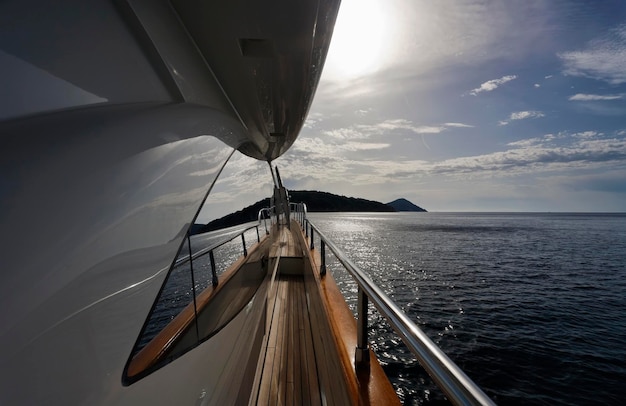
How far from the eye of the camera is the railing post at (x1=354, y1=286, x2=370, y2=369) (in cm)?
156

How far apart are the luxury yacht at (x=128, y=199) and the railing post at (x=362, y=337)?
12mm

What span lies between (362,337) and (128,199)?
4.53ft

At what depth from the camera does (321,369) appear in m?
2.20

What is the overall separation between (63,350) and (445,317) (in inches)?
395

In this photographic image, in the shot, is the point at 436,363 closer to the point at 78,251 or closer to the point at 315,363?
the point at 78,251

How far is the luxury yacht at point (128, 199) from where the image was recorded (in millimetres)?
437

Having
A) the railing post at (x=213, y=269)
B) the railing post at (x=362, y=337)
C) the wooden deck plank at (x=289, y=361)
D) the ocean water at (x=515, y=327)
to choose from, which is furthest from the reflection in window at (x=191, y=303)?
the ocean water at (x=515, y=327)

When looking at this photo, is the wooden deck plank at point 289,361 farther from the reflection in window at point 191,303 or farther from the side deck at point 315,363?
the reflection in window at point 191,303

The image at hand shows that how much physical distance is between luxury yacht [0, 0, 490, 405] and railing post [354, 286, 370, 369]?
0.5 inches

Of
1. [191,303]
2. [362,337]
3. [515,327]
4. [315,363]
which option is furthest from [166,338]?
[515,327]

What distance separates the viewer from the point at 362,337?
159 centimetres

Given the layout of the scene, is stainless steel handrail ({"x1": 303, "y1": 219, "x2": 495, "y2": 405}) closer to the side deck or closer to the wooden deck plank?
the side deck

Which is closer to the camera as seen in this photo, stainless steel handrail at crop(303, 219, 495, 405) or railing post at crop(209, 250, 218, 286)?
stainless steel handrail at crop(303, 219, 495, 405)

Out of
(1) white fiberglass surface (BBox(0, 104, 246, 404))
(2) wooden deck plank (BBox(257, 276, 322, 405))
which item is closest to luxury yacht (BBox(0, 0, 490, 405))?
(1) white fiberglass surface (BBox(0, 104, 246, 404))
